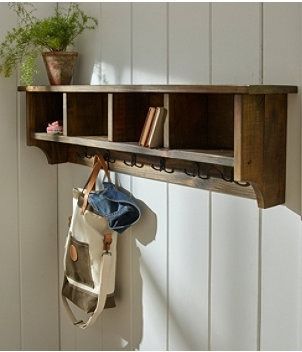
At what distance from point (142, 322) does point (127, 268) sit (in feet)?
0.57

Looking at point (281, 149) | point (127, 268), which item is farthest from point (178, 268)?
point (281, 149)

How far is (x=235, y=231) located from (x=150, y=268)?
0.38 m

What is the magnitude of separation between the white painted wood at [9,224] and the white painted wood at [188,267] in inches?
25.3

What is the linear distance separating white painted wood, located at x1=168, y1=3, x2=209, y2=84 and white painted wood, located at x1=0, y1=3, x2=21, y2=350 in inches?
25.3

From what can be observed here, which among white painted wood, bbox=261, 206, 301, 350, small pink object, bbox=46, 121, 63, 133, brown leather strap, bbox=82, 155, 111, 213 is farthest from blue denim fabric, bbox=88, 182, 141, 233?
white painted wood, bbox=261, 206, 301, 350

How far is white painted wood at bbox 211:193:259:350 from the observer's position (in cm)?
141

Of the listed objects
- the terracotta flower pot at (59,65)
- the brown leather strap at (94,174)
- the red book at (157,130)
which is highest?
the terracotta flower pot at (59,65)

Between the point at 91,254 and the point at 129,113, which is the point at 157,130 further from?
the point at 91,254

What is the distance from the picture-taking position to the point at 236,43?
1.40 meters

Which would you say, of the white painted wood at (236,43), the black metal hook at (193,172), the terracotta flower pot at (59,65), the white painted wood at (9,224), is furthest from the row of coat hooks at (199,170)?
the white painted wood at (9,224)

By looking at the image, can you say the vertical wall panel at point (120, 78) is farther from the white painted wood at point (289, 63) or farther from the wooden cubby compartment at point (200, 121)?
the white painted wood at point (289, 63)

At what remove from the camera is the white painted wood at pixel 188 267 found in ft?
5.04

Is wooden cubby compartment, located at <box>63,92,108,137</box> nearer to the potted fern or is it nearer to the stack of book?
the potted fern

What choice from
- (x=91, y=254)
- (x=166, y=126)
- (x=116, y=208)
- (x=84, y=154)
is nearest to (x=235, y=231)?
(x=166, y=126)
